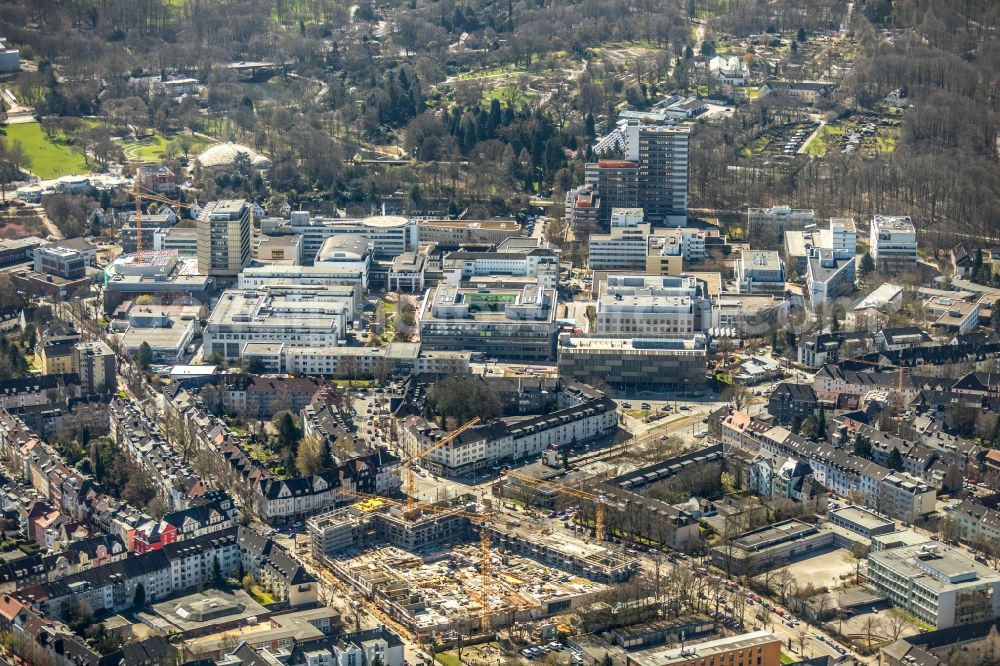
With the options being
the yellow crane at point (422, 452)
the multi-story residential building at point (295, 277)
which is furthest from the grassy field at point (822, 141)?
the yellow crane at point (422, 452)

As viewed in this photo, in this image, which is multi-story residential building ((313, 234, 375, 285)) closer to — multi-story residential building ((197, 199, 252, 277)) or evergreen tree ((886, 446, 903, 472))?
multi-story residential building ((197, 199, 252, 277))

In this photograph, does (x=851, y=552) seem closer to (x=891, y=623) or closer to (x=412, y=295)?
(x=891, y=623)

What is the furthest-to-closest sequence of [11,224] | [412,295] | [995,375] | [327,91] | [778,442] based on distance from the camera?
[327,91] < [11,224] < [412,295] < [995,375] < [778,442]

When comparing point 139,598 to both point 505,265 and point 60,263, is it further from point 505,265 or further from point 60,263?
point 60,263

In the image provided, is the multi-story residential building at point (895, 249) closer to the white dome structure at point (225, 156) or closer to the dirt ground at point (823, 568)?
the dirt ground at point (823, 568)

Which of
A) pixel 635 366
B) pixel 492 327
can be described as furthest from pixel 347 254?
pixel 635 366

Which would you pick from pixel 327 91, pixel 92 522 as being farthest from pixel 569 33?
pixel 92 522
